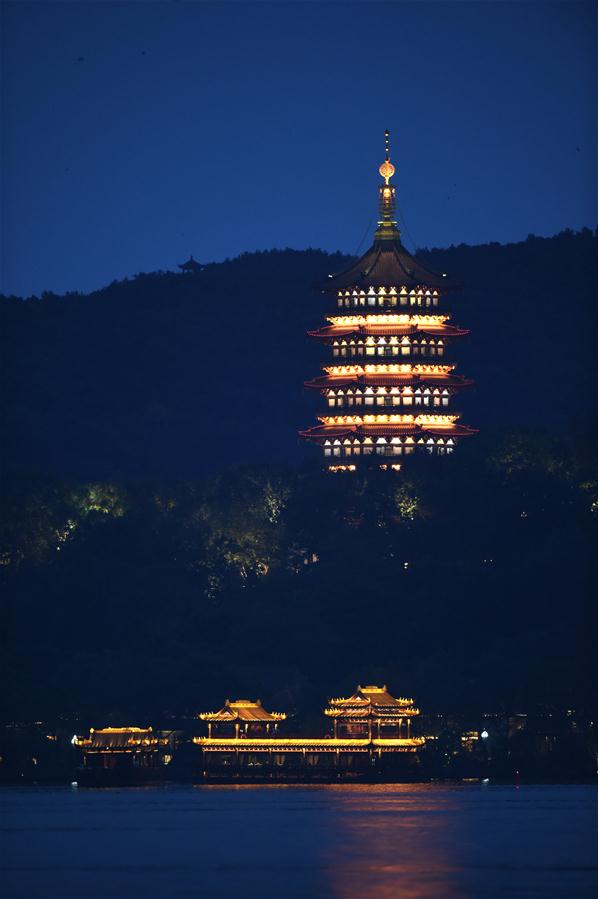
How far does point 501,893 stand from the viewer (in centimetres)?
8469

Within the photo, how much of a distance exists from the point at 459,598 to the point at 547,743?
16.6 m

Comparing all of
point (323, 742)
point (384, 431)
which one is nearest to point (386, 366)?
point (384, 431)

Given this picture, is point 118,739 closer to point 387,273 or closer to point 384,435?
point 384,435

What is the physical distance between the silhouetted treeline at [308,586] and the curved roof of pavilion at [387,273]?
9507mm

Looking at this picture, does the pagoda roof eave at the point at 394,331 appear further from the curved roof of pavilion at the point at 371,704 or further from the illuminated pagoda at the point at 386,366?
the curved roof of pavilion at the point at 371,704

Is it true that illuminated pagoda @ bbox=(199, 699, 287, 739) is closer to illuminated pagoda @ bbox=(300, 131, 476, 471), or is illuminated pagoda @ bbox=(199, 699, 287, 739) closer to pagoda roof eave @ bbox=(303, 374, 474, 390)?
illuminated pagoda @ bbox=(300, 131, 476, 471)

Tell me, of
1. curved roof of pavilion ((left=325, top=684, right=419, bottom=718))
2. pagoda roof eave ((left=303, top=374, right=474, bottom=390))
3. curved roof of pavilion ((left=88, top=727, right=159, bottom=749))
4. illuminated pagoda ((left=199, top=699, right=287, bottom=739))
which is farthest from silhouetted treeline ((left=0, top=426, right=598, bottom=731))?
pagoda roof eave ((left=303, top=374, right=474, bottom=390))

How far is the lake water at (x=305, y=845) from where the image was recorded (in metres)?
86.8

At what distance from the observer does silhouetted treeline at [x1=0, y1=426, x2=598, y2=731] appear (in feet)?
454

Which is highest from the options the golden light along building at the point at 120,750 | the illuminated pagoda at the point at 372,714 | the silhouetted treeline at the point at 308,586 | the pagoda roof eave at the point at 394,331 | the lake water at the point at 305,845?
the pagoda roof eave at the point at 394,331

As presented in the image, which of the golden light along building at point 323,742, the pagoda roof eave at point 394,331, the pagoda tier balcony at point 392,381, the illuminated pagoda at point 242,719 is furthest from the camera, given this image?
the pagoda roof eave at point 394,331

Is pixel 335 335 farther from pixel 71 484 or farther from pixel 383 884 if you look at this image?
pixel 383 884

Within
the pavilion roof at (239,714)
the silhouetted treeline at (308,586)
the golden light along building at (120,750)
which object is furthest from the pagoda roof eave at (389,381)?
the golden light along building at (120,750)

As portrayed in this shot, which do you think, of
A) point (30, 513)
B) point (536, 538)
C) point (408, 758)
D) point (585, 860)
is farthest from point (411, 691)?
point (585, 860)
